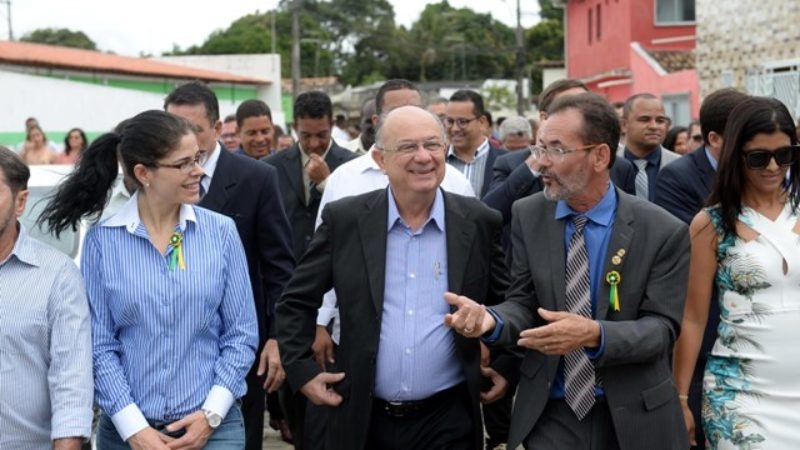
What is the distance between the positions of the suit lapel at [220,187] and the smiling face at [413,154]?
1348 millimetres

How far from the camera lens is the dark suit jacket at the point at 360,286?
15.7 ft

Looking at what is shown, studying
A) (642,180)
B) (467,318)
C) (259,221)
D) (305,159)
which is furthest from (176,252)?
(642,180)

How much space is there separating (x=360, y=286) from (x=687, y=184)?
2047 millimetres

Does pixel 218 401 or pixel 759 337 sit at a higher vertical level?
pixel 759 337

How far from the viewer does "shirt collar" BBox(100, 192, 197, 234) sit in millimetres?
4703

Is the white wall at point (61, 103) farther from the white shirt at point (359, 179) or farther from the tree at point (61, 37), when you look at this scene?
the tree at point (61, 37)

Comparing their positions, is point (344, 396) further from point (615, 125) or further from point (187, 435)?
point (615, 125)

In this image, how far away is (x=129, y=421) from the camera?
4.52m

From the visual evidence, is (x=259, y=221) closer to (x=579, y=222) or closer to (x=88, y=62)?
(x=579, y=222)

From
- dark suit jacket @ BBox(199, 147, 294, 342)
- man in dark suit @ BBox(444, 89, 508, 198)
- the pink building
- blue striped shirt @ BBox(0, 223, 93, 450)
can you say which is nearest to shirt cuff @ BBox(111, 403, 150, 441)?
blue striped shirt @ BBox(0, 223, 93, 450)

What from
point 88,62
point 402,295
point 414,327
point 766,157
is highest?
point 88,62

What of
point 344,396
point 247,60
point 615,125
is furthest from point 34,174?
point 247,60

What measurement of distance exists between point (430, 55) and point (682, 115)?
6132cm

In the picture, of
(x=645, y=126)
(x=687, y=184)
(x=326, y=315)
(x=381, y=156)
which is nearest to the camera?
(x=381, y=156)
